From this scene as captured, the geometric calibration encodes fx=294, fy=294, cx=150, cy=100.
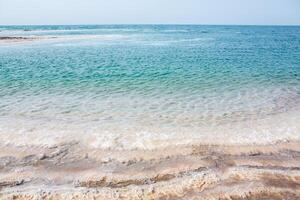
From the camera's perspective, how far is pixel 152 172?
7867mm

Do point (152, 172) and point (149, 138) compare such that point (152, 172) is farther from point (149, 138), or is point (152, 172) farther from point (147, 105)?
point (147, 105)

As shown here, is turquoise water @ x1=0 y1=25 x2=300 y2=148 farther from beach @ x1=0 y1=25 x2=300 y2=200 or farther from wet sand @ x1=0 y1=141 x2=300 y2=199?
wet sand @ x1=0 y1=141 x2=300 y2=199

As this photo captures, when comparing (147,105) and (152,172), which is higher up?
(147,105)

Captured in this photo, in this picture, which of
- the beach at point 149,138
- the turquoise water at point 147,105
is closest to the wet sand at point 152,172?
the beach at point 149,138

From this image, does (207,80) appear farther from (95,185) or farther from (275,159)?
(95,185)

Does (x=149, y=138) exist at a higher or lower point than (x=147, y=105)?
lower

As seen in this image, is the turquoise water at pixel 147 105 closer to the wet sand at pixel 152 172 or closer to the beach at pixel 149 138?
the beach at pixel 149 138

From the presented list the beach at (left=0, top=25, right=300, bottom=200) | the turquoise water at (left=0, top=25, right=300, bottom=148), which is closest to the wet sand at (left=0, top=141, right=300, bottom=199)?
the beach at (left=0, top=25, right=300, bottom=200)

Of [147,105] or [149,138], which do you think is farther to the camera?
[147,105]

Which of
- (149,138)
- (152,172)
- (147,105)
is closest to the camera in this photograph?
(152,172)

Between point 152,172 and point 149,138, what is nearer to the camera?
point 152,172

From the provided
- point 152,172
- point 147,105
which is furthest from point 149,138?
point 147,105

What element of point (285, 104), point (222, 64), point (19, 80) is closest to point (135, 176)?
point (285, 104)

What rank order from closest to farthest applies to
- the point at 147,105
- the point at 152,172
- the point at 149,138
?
the point at 152,172 → the point at 149,138 → the point at 147,105
